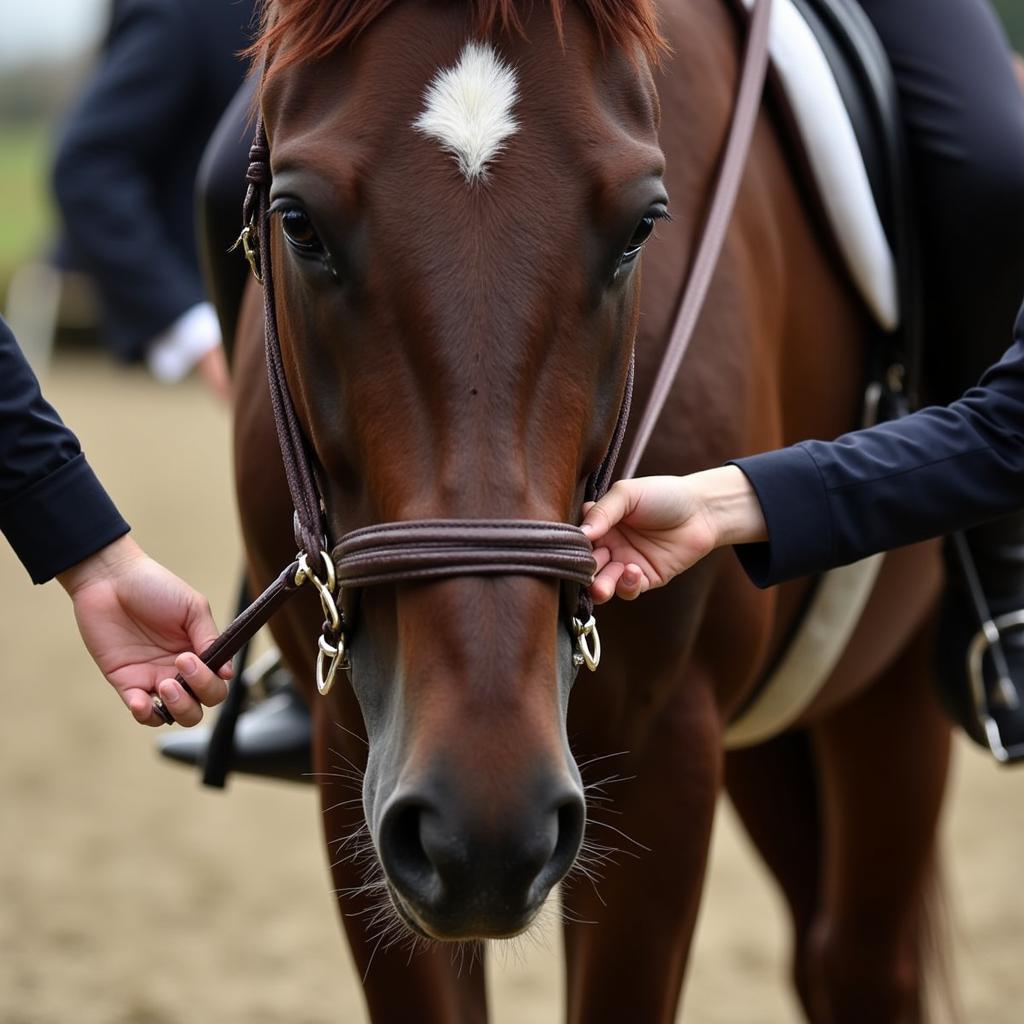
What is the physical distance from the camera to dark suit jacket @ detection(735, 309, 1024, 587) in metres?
1.79

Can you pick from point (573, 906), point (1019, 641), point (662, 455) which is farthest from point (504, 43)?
point (1019, 641)

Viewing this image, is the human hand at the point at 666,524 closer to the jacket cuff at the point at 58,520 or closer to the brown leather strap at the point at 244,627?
the brown leather strap at the point at 244,627

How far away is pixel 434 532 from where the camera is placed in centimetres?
147

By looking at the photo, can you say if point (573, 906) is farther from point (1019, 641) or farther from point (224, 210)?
point (224, 210)

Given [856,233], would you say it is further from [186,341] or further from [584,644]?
[186,341]

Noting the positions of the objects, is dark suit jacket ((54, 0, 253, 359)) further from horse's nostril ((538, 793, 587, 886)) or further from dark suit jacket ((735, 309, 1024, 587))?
horse's nostril ((538, 793, 587, 886))

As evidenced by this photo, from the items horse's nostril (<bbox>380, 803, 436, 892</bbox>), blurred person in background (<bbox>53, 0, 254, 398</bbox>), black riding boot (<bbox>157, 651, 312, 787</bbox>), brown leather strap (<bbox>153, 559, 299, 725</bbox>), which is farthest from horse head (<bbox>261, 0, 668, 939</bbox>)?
blurred person in background (<bbox>53, 0, 254, 398</bbox>)

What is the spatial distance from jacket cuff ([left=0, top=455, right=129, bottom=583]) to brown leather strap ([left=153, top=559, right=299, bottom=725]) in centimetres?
21

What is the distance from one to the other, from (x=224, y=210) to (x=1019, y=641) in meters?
1.50

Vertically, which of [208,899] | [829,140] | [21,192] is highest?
[829,140]

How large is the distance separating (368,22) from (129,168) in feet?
9.28

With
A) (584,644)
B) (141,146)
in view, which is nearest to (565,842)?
(584,644)

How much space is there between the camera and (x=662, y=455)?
2.05m

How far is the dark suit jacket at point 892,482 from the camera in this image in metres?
1.79
